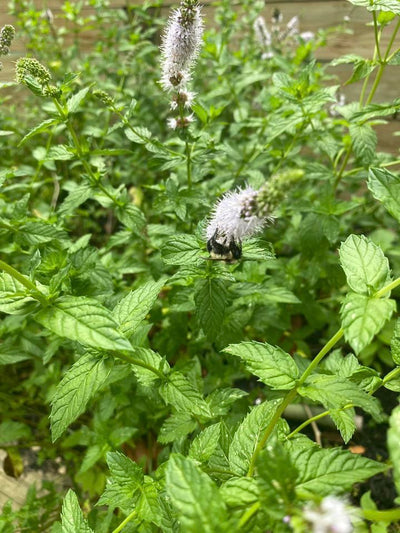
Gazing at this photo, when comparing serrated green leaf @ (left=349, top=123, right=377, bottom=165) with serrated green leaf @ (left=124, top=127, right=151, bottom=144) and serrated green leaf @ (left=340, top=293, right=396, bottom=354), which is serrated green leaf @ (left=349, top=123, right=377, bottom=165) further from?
serrated green leaf @ (left=340, top=293, right=396, bottom=354)

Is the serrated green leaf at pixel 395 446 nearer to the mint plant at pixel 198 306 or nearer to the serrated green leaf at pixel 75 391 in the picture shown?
the mint plant at pixel 198 306

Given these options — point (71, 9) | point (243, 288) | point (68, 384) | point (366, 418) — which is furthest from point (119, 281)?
point (71, 9)

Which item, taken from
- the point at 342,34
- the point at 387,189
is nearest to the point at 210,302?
the point at 387,189

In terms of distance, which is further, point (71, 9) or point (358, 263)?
point (71, 9)

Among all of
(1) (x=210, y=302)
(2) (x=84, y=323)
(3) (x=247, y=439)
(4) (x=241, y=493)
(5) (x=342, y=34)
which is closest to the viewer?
(4) (x=241, y=493)

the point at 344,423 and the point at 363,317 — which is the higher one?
the point at 363,317

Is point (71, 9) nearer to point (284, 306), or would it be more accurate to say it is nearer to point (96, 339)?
point (284, 306)

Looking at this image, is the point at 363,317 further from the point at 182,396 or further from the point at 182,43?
the point at 182,43
